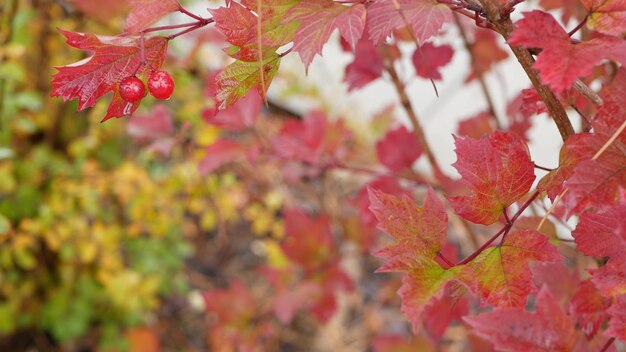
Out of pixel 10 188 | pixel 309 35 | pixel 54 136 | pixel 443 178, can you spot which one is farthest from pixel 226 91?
pixel 54 136

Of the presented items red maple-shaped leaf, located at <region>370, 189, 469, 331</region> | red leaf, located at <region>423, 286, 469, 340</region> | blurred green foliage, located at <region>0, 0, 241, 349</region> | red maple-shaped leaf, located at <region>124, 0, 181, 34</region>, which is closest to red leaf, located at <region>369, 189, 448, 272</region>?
red maple-shaped leaf, located at <region>370, 189, 469, 331</region>

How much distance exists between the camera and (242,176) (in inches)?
72.8

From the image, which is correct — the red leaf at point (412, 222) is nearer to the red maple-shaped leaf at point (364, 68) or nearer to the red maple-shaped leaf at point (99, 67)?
the red maple-shaped leaf at point (99, 67)

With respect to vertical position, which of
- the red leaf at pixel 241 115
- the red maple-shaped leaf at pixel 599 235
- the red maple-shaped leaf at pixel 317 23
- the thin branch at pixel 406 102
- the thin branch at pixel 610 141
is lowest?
the red leaf at pixel 241 115

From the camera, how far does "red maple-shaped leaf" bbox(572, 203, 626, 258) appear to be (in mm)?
472

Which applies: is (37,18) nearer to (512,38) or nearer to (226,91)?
(226,91)

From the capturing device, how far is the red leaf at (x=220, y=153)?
3.50 feet

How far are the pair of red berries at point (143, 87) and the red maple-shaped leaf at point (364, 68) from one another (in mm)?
423

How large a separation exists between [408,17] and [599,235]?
207 mm

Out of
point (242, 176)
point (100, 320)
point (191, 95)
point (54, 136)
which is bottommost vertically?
point (100, 320)

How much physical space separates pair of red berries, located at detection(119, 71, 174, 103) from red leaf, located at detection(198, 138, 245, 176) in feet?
1.77

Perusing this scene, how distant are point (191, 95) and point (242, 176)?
1.18 ft

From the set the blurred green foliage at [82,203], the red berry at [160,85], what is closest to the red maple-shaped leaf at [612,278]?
the red berry at [160,85]

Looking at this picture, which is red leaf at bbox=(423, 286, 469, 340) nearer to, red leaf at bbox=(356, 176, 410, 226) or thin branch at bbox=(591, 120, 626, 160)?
red leaf at bbox=(356, 176, 410, 226)
